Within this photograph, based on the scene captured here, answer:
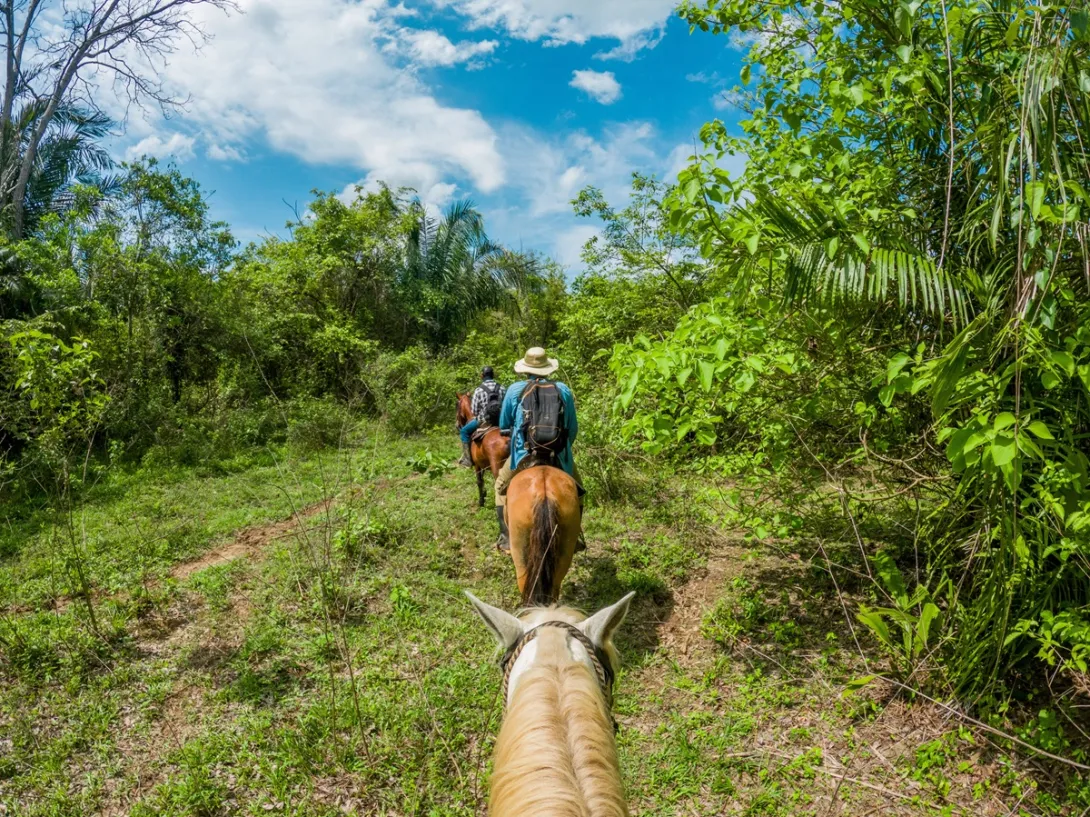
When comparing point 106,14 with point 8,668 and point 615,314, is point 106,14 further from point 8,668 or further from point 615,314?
point 8,668

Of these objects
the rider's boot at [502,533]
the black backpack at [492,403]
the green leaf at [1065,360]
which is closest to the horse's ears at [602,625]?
the green leaf at [1065,360]

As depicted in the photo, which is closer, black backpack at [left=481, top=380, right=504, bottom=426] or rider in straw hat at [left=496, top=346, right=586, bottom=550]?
rider in straw hat at [left=496, top=346, right=586, bottom=550]

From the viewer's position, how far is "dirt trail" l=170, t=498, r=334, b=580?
20.9 ft

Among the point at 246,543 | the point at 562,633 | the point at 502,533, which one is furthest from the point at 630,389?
the point at 246,543

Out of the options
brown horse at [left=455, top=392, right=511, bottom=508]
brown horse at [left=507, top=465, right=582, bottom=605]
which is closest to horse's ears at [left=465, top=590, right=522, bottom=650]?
brown horse at [left=507, top=465, right=582, bottom=605]

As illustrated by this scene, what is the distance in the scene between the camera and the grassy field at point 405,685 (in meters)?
3.33

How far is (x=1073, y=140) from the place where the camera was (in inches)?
110

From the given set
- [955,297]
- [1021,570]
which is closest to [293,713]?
[1021,570]

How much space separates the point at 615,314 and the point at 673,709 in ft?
29.4

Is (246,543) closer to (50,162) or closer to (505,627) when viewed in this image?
(505,627)

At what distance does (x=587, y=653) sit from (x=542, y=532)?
7.56 feet

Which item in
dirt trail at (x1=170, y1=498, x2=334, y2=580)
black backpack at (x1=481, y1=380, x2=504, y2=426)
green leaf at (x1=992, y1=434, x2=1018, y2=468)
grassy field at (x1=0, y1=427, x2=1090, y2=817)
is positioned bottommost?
grassy field at (x1=0, y1=427, x2=1090, y2=817)

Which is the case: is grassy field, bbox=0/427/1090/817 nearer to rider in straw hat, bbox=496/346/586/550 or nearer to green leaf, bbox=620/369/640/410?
rider in straw hat, bbox=496/346/586/550

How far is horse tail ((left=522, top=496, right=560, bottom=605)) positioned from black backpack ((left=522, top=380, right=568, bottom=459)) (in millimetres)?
647
